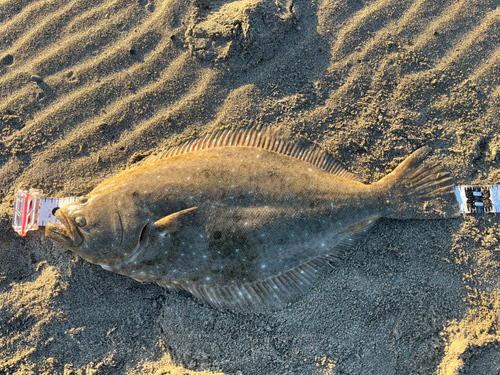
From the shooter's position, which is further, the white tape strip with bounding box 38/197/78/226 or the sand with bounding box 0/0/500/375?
the white tape strip with bounding box 38/197/78/226

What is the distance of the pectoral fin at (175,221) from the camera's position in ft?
8.61

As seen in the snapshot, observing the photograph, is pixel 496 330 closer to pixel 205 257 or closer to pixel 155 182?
pixel 205 257

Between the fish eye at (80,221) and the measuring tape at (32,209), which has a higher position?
the fish eye at (80,221)

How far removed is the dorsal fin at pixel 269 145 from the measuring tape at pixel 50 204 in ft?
3.07

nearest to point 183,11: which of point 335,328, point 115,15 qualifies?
point 115,15

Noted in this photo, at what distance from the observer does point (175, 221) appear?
103 inches

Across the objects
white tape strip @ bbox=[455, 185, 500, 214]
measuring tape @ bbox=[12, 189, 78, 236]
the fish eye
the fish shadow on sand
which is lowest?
the fish shadow on sand

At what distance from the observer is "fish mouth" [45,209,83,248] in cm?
264

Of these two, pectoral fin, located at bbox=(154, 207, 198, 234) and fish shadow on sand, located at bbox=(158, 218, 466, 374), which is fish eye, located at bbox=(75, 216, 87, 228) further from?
fish shadow on sand, located at bbox=(158, 218, 466, 374)

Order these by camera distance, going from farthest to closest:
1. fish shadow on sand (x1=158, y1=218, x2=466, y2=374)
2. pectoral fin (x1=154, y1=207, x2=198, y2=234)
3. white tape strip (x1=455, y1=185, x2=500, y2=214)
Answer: white tape strip (x1=455, y1=185, x2=500, y2=214)
fish shadow on sand (x1=158, y1=218, x2=466, y2=374)
pectoral fin (x1=154, y1=207, x2=198, y2=234)

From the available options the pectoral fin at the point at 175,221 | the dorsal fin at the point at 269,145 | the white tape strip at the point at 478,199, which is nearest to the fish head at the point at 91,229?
the pectoral fin at the point at 175,221

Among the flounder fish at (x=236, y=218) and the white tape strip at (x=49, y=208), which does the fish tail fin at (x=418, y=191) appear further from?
the white tape strip at (x=49, y=208)

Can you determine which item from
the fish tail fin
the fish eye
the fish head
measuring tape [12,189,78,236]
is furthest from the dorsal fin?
measuring tape [12,189,78,236]

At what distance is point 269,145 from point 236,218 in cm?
77
